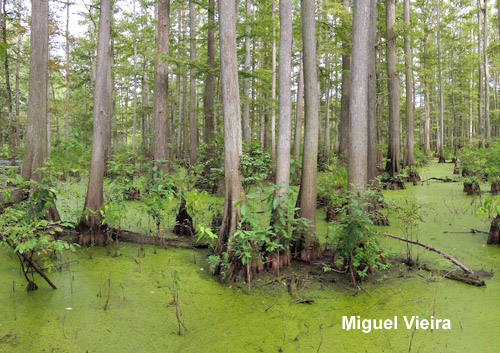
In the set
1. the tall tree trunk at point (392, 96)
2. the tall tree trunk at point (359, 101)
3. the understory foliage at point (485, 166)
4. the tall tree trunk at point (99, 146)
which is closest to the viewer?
the tall tree trunk at point (359, 101)

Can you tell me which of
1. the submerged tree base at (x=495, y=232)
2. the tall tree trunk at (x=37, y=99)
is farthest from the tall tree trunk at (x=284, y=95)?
the tall tree trunk at (x=37, y=99)

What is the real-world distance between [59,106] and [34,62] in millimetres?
12523

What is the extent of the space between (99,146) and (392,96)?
9.16m

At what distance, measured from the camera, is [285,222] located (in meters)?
4.74

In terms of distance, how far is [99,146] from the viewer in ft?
20.7

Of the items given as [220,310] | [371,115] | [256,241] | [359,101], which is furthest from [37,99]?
[371,115]

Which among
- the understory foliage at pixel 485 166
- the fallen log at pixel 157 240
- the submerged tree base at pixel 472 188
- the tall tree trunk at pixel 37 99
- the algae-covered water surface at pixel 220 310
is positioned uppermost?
the tall tree trunk at pixel 37 99

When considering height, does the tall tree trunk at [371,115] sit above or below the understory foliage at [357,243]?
above

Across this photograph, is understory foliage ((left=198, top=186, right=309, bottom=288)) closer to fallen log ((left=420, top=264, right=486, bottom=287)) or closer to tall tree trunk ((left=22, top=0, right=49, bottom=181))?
fallen log ((left=420, top=264, right=486, bottom=287))

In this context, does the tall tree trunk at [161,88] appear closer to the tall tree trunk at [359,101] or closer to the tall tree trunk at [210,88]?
the tall tree trunk at [210,88]

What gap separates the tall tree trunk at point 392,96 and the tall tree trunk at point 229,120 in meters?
7.30

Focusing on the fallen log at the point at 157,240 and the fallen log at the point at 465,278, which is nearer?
the fallen log at the point at 465,278

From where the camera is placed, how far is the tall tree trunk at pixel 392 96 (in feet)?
34.9

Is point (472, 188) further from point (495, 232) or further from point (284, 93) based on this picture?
point (284, 93)
